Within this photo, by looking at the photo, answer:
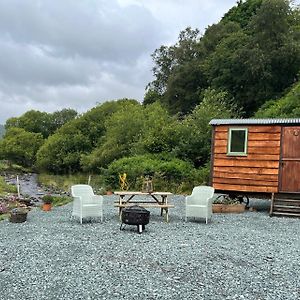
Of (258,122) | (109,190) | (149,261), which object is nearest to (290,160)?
(258,122)

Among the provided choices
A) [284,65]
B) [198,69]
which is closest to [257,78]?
[284,65]

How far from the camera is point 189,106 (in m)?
36.2

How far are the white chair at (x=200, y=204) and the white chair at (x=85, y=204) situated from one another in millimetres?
2203

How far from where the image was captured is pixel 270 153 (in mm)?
11641

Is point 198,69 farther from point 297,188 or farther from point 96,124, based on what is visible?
point 297,188

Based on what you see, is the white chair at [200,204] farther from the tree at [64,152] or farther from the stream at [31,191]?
the tree at [64,152]

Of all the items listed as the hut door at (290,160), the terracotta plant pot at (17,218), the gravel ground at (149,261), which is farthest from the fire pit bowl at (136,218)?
the hut door at (290,160)

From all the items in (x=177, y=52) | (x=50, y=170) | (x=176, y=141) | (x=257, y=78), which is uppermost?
(x=177, y=52)

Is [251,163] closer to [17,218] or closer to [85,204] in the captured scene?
[85,204]

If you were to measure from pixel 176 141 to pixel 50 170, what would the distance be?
81.3 feet

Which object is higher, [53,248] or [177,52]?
[177,52]

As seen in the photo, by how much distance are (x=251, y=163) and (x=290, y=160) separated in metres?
1.13

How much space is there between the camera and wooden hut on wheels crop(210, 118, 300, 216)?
1142 centimetres

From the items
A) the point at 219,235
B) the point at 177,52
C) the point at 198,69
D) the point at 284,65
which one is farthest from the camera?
the point at 177,52
